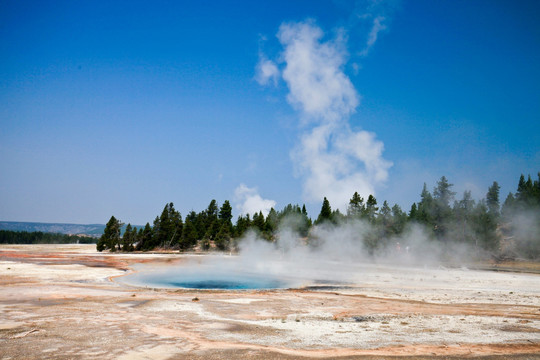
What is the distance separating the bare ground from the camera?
7754 mm

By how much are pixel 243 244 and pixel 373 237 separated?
27.3 m

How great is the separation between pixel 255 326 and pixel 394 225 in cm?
6024

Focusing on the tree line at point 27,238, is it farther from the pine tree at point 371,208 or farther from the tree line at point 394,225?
the pine tree at point 371,208

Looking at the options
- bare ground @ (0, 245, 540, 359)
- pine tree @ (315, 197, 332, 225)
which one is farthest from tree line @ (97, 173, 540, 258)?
bare ground @ (0, 245, 540, 359)

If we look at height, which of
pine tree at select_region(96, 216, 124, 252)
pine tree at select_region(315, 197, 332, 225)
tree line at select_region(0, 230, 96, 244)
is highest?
pine tree at select_region(315, 197, 332, 225)

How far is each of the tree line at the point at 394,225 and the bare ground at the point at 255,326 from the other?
157ft

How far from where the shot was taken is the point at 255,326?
34.6 ft

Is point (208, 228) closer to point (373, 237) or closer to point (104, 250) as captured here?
point (104, 250)

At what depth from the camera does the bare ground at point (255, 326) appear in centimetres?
775

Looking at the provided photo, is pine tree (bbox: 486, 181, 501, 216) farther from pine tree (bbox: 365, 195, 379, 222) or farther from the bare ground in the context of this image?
the bare ground

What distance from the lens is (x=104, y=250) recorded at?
6862 centimetres

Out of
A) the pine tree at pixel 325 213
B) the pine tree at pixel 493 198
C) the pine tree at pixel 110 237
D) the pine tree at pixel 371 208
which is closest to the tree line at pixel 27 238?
the pine tree at pixel 110 237

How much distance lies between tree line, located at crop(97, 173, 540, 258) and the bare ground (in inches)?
1890

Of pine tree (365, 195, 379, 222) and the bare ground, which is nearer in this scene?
the bare ground
